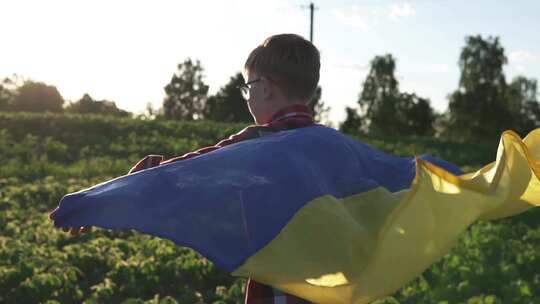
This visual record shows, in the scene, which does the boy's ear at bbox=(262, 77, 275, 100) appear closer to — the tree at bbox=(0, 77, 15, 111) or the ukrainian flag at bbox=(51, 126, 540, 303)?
the ukrainian flag at bbox=(51, 126, 540, 303)

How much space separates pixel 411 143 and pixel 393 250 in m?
26.7

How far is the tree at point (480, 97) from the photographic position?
155 feet

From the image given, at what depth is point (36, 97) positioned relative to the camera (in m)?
67.6

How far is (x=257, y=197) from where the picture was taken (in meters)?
2.61

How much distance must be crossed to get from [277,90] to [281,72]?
77mm

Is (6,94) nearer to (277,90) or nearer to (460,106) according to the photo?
(460,106)

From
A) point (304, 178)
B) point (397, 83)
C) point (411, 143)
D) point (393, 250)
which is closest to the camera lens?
point (393, 250)

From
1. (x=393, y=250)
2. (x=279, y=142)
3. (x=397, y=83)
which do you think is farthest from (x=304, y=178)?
(x=397, y=83)

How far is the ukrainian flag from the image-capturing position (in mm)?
2514

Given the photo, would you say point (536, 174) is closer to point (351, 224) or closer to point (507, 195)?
point (507, 195)

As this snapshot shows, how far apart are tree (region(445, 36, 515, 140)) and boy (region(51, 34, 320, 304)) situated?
45.8 m

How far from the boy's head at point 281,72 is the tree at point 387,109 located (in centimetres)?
4641

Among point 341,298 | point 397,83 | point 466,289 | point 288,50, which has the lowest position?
point 466,289

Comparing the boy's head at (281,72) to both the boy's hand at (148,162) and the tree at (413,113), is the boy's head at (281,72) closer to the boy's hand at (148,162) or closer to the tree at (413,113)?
the boy's hand at (148,162)
